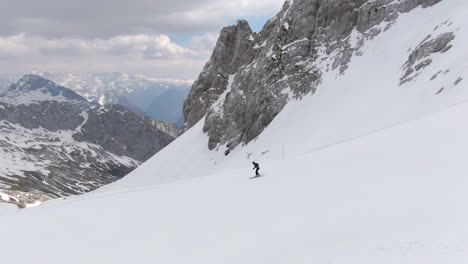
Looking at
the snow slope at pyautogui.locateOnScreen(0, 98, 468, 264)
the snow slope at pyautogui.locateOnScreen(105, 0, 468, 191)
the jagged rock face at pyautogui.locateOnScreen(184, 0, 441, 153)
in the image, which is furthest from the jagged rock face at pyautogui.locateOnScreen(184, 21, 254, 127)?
the snow slope at pyautogui.locateOnScreen(0, 98, 468, 264)

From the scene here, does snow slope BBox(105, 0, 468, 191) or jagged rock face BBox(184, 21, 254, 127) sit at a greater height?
jagged rock face BBox(184, 21, 254, 127)

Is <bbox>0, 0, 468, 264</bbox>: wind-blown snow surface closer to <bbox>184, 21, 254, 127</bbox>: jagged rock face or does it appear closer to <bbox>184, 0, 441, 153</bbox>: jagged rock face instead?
<bbox>184, 0, 441, 153</bbox>: jagged rock face

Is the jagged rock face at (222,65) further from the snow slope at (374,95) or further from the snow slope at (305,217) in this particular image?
the snow slope at (305,217)

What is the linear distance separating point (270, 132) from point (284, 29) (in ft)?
91.9

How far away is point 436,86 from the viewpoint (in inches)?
1757

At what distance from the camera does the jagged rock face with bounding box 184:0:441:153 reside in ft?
243

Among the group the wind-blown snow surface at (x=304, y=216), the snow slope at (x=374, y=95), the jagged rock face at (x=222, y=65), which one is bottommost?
the wind-blown snow surface at (x=304, y=216)

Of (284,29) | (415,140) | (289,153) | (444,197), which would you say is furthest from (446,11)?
(444,197)

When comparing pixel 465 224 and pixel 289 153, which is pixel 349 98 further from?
pixel 465 224

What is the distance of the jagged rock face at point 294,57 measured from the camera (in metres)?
74.1

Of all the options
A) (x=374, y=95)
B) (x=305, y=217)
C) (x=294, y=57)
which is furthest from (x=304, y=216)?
(x=294, y=57)

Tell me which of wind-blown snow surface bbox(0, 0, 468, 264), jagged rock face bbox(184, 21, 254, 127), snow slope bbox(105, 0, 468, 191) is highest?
jagged rock face bbox(184, 21, 254, 127)

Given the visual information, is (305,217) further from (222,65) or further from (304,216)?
(222,65)

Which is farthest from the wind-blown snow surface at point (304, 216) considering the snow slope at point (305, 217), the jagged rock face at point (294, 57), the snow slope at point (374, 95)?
the jagged rock face at point (294, 57)
